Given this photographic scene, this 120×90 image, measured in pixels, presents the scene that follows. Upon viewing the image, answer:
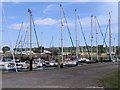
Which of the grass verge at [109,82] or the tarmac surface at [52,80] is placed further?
the tarmac surface at [52,80]

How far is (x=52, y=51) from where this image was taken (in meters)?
83.1

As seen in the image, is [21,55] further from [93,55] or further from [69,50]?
[93,55]

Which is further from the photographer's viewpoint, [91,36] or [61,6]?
[91,36]

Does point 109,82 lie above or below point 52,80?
above

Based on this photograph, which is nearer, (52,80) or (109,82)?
(109,82)

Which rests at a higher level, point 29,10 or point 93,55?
point 29,10

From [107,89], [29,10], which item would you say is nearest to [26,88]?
[107,89]

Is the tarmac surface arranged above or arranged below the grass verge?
below

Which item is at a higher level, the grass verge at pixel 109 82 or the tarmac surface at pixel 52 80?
the grass verge at pixel 109 82

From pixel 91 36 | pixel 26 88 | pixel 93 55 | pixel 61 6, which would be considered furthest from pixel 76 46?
pixel 26 88

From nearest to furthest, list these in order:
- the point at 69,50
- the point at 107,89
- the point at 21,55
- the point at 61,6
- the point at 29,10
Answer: the point at 107,89, the point at 29,10, the point at 61,6, the point at 21,55, the point at 69,50

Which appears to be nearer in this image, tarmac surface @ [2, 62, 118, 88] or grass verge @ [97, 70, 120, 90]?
grass verge @ [97, 70, 120, 90]

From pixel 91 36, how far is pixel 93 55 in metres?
11.6

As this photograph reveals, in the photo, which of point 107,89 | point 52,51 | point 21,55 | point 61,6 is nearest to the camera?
point 107,89
